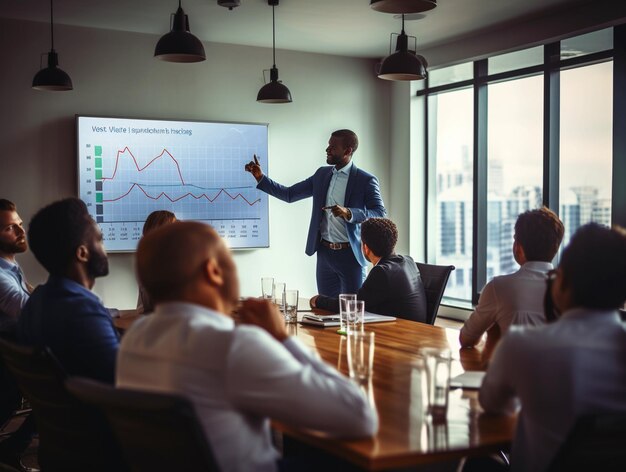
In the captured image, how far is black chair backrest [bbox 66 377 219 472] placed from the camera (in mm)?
1347

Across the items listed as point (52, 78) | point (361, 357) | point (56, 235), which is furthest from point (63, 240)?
point (52, 78)

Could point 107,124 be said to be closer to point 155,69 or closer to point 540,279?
point 155,69

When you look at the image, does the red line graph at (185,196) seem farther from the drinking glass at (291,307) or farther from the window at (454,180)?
the drinking glass at (291,307)

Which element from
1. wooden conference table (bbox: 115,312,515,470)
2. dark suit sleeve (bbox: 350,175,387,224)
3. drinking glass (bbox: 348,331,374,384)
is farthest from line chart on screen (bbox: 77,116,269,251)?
drinking glass (bbox: 348,331,374,384)

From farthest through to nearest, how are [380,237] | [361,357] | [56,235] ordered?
[380,237], [56,235], [361,357]

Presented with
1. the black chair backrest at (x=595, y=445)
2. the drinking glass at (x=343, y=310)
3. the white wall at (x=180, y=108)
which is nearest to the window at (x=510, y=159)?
the white wall at (x=180, y=108)

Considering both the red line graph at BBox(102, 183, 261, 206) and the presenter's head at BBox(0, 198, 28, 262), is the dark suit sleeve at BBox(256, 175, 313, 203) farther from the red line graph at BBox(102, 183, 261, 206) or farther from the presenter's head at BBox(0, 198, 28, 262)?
the presenter's head at BBox(0, 198, 28, 262)

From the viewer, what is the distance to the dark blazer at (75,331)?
2.09 metres

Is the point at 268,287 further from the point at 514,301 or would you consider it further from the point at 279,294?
the point at 514,301

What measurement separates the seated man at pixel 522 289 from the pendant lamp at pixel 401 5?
3.52 feet

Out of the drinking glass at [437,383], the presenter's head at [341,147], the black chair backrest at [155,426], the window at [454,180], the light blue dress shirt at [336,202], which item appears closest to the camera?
the black chair backrest at [155,426]

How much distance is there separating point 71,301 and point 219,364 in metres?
0.88

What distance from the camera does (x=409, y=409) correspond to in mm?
1858

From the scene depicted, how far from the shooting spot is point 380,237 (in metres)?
3.64
